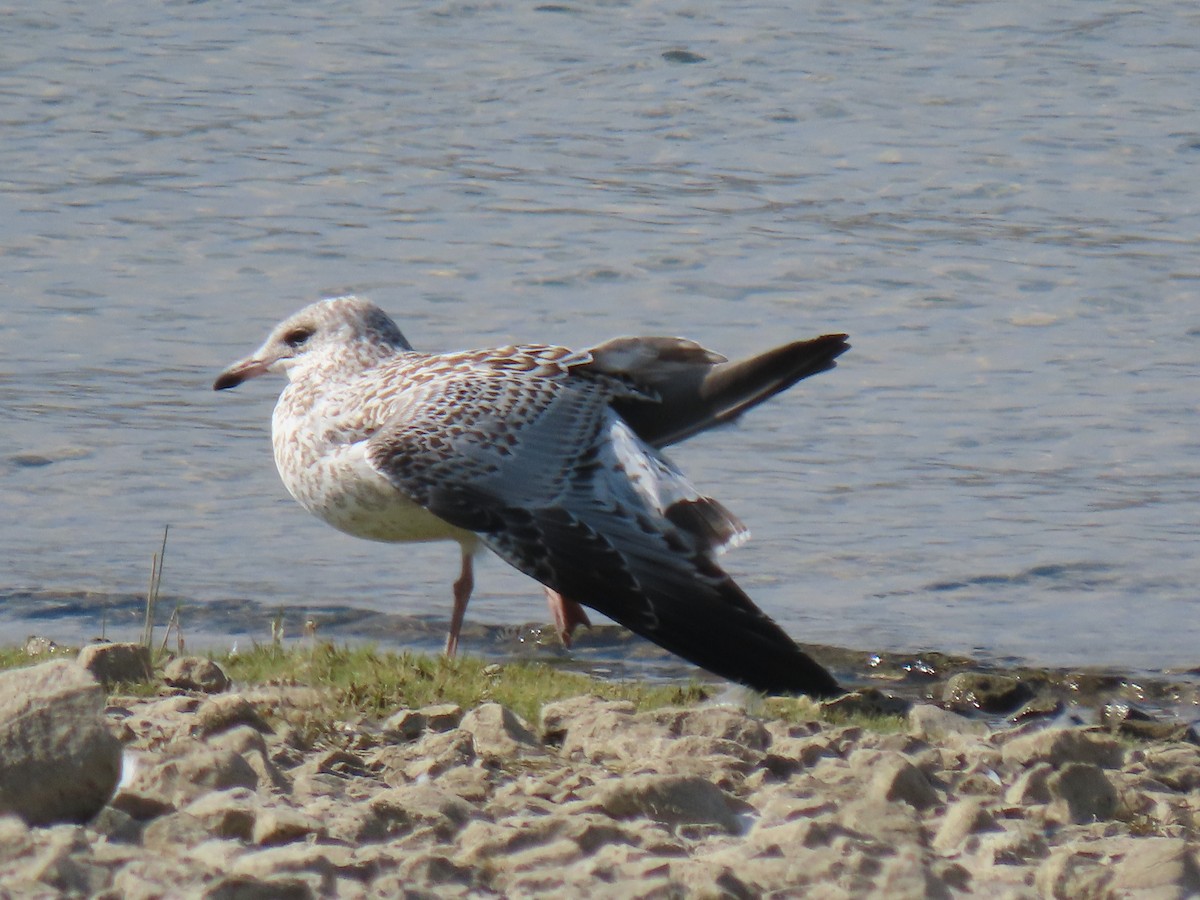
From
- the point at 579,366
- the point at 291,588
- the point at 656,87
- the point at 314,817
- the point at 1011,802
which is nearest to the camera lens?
the point at 314,817

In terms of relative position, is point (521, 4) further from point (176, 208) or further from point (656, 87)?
point (176, 208)

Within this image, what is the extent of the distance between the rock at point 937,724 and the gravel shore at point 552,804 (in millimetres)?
339

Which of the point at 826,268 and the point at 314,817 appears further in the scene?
the point at 826,268

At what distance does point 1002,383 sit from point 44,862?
8.24 meters

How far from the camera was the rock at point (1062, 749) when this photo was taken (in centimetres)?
524

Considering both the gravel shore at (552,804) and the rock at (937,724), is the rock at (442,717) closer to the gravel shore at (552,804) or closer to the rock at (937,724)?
the gravel shore at (552,804)

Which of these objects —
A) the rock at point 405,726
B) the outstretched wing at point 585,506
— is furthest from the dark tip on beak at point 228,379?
the rock at point 405,726

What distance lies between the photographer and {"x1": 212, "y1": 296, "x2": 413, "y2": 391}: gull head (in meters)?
7.39

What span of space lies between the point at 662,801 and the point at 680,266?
359 inches

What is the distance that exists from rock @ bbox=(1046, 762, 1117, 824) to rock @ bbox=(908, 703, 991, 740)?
0.86 metres

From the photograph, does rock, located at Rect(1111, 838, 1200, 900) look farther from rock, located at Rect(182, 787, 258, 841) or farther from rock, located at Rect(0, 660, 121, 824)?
rock, located at Rect(0, 660, 121, 824)

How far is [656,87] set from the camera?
18.0m

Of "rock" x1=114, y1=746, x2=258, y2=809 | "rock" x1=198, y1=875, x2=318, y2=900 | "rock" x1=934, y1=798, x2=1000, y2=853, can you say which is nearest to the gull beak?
"rock" x1=114, y1=746, x2=258, y2=809

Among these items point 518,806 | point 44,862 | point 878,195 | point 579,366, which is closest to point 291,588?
point 579,366
